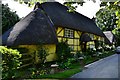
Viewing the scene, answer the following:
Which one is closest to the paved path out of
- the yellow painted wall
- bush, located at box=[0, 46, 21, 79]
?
bush, located at box=[0, 46, 21, 79]

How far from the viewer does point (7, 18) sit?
3525 centimetres

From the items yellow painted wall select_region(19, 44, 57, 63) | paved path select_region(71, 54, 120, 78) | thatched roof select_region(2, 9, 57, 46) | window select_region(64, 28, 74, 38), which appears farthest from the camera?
window select_region(64, 28, 74, 38)

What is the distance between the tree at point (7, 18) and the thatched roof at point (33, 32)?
13081mm

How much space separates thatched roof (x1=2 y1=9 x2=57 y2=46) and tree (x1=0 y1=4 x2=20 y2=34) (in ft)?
42.9

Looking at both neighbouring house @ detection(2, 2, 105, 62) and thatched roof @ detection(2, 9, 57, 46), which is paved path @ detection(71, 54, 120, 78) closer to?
thatched roof @ detection(2, 9, 57, 46)

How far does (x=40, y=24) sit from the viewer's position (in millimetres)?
20938

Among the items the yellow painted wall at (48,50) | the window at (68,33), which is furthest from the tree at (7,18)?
the yellow painted wall at (48,50)

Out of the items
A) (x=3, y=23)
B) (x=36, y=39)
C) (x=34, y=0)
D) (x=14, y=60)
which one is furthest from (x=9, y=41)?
(x=3, y=23)

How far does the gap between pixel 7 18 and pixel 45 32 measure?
1649 cm

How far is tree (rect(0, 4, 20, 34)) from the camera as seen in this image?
34.2 meters

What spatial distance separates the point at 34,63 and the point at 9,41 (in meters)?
2.82

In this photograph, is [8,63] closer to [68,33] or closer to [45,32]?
[45,32]

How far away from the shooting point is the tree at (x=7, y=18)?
34.2m

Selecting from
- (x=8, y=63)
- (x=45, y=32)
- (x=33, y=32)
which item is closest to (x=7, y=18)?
(x=45, y=32)
